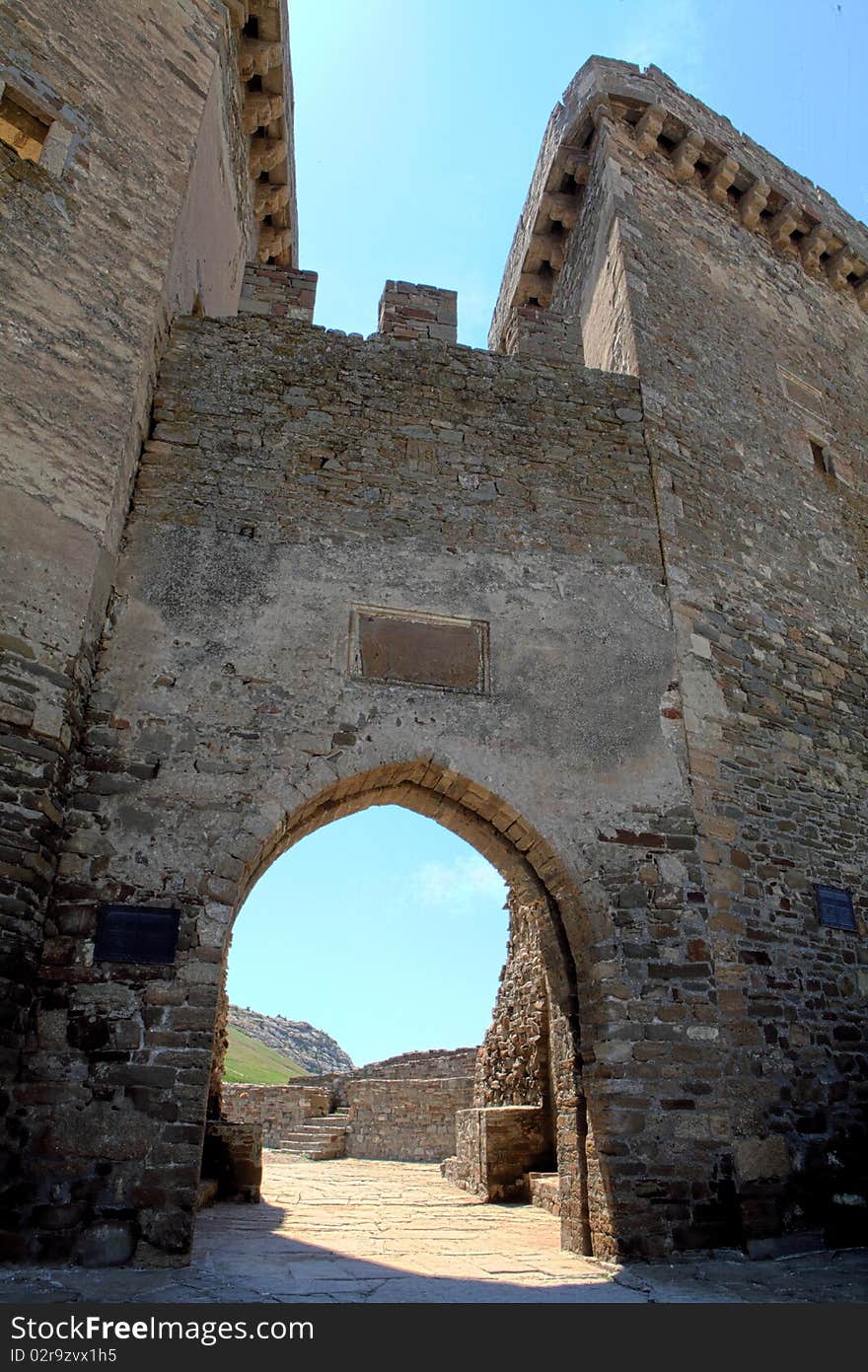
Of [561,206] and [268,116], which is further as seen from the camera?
[561,206]

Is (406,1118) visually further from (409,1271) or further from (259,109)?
(259,109)

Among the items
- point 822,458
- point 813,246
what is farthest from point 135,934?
point 813,246

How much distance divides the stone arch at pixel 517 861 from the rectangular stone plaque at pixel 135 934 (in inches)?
13.9

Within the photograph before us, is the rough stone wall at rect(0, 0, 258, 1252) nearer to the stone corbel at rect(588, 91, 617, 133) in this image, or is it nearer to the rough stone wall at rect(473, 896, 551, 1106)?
the stone corbel at rect(588, 91, 617, 133)

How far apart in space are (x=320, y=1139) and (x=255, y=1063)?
26.0ft

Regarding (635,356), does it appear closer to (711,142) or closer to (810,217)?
(711,142)

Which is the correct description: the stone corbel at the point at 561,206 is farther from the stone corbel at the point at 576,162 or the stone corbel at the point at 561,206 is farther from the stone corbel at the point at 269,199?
the stone corbel at the point at 269,199

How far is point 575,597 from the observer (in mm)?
6105

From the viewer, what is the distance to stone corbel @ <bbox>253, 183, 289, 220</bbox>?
10.0 meters

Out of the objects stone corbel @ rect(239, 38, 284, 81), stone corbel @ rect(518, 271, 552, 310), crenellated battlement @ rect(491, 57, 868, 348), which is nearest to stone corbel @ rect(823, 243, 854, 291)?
crenellated battlement @ rect(491, 57, 868, 348)

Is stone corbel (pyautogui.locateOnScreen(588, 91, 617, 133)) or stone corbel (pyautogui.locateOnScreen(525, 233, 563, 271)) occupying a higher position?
stone corbel (pyautogui.locateOnScreen(588, 91, 617, 133))

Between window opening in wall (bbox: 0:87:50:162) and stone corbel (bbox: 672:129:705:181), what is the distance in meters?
6.43

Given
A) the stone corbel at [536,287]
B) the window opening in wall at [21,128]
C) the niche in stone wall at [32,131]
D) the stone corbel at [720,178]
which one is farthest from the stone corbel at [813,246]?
the window opening in wall at [21,128]

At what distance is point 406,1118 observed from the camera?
12.0m
